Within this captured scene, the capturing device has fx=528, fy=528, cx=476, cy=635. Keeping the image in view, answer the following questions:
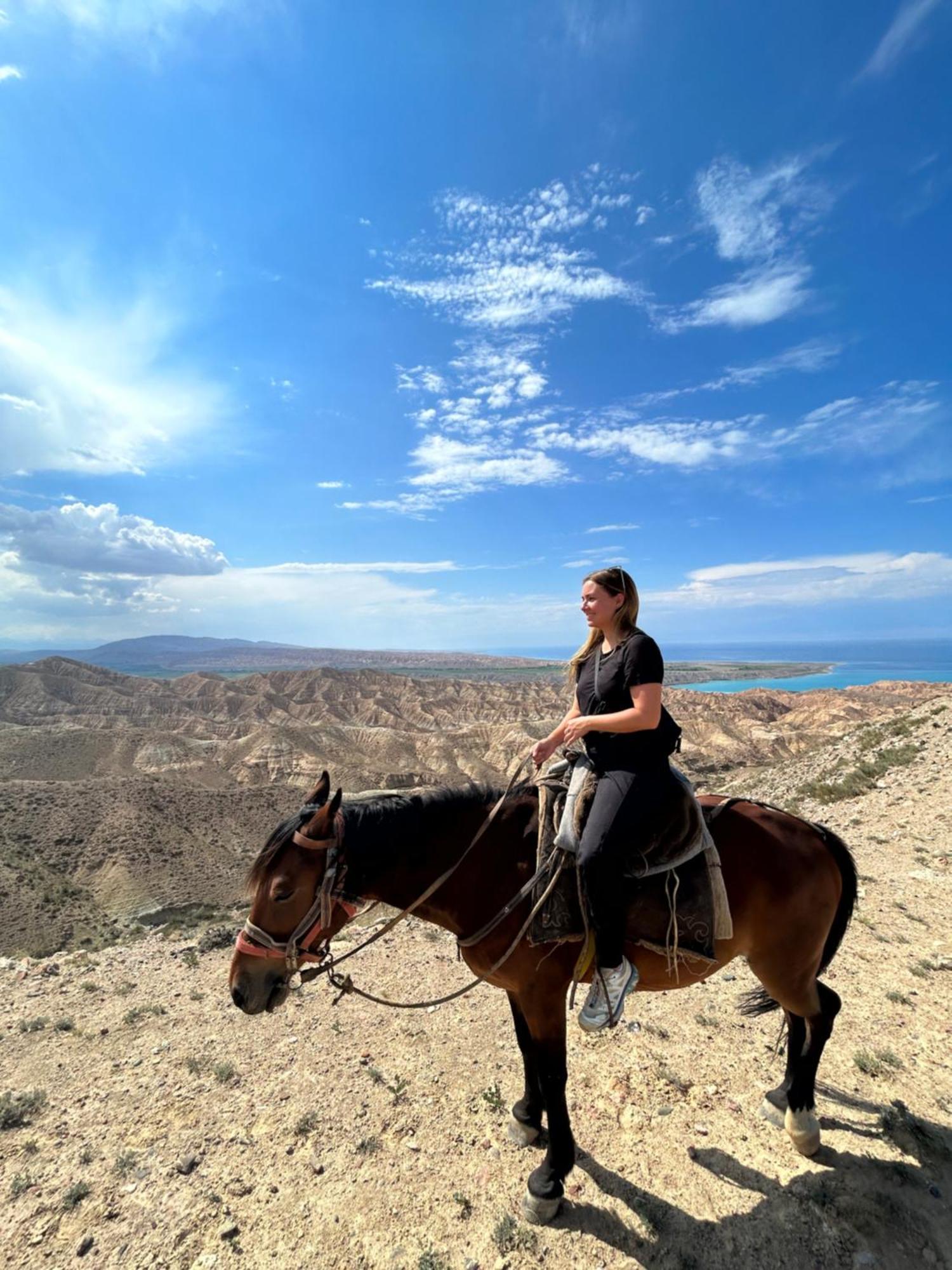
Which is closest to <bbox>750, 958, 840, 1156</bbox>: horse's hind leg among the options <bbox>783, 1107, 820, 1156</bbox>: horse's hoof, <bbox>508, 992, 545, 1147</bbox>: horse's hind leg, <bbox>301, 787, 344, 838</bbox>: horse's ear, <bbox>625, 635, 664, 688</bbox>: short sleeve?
Result: <bbox>783, 1107, 820, 1156</bbox>: horse's hoof

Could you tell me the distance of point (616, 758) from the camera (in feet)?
10.3

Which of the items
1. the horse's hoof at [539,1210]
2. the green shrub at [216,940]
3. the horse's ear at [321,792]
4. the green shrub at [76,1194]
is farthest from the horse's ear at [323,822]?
the green shrub at [216,940]

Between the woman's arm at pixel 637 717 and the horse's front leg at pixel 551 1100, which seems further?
the horse's front leg at pixel 551 1100

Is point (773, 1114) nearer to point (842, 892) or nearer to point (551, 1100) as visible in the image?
point (842, 892)

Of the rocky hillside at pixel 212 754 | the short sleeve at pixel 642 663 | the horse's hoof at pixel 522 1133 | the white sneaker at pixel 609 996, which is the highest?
the short sleeve at pixel 642 663

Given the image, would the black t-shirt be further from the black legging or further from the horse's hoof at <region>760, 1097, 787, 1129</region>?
the horse's hoof at <region>760, 1097, 787, 1129</region>

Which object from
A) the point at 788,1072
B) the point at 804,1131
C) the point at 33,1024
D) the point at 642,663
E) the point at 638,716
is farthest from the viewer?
the point at 33,1024

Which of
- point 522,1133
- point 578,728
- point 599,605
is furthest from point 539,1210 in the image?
point 599,605

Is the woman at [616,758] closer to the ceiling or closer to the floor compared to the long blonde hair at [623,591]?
closer to the floor

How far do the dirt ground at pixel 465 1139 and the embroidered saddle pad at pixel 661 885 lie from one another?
160cm

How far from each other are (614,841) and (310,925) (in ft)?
5.78

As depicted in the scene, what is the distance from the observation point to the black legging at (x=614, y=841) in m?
2.97

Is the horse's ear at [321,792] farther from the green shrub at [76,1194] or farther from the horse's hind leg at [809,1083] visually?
the horse's hind leg at [809,1083]

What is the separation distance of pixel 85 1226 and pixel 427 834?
3353mm
